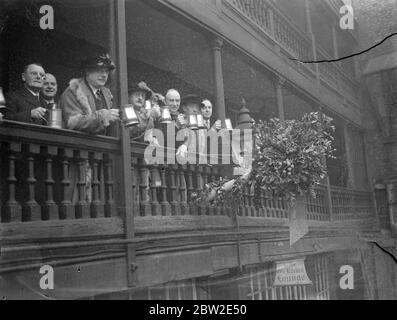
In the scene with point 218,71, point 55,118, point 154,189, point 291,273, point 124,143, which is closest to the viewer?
point 55,118

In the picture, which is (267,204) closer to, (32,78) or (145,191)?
(145,191)

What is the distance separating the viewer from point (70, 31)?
3.15 meters

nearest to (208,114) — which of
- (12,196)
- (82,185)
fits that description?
(82,185)

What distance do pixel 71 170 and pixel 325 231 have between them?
5.81 feet

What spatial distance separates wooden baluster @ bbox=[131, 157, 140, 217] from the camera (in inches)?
119

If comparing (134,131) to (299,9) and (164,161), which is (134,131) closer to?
(164,161)

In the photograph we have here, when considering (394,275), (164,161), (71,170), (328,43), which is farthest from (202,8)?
(394,275)

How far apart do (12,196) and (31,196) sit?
0.33 ft

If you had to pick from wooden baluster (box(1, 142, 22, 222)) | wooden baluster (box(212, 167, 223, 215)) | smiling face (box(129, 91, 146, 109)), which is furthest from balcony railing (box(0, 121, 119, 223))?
wooden baluster (box(212, 167, 223, 215))

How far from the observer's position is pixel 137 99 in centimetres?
322

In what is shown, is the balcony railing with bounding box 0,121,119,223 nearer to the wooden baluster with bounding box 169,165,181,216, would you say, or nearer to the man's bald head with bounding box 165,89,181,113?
the wooden baluster with bounding box 169,165,181,216

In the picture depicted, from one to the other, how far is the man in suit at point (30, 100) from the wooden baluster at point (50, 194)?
240 mm

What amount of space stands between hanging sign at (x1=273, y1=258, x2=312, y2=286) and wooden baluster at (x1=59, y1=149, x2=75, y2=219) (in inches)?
56.0

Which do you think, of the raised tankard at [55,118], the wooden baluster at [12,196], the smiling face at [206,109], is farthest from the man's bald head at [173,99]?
the wooden baluster at [12,196]
